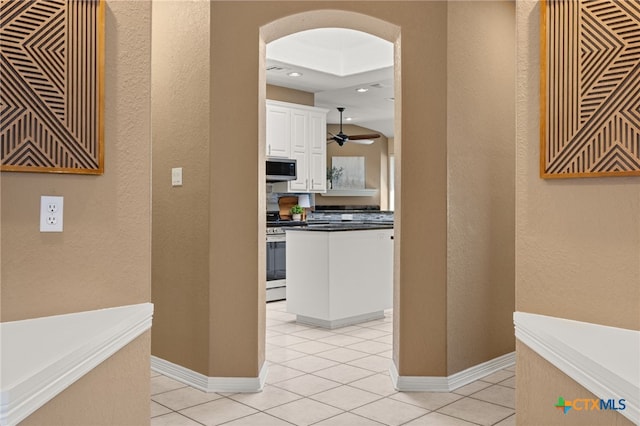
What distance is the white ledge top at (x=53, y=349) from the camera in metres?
1.12

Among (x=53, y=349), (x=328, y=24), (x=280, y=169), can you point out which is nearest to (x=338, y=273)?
(x=328, y=24)

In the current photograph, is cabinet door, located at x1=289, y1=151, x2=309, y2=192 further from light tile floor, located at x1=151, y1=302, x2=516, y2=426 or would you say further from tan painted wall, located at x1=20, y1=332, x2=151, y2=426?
tan painted wall, located at x1=20, y1=332, x2=151, y2=426

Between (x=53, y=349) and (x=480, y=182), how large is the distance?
287 centimetres

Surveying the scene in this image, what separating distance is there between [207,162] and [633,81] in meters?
2.37

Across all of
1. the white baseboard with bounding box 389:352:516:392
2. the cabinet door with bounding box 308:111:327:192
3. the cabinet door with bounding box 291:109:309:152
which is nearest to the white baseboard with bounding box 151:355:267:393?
the white baseboard with bounding box 389:352:516:392

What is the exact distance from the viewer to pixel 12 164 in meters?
1.69

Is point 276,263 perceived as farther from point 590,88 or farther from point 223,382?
point 590,88

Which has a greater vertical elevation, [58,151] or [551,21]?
[551,21]

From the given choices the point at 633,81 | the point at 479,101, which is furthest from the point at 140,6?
the point at 479,101

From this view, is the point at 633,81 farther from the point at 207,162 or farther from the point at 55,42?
the point at 207,162

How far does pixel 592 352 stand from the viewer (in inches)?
54.7

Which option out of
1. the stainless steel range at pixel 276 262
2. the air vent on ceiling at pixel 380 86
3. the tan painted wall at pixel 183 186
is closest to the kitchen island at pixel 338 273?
the stainless steel range at pixel 276 262

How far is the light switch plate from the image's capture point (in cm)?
351

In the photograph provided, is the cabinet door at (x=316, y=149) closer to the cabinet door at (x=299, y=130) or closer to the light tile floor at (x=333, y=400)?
the cabinet door at (x=299, y=130)
